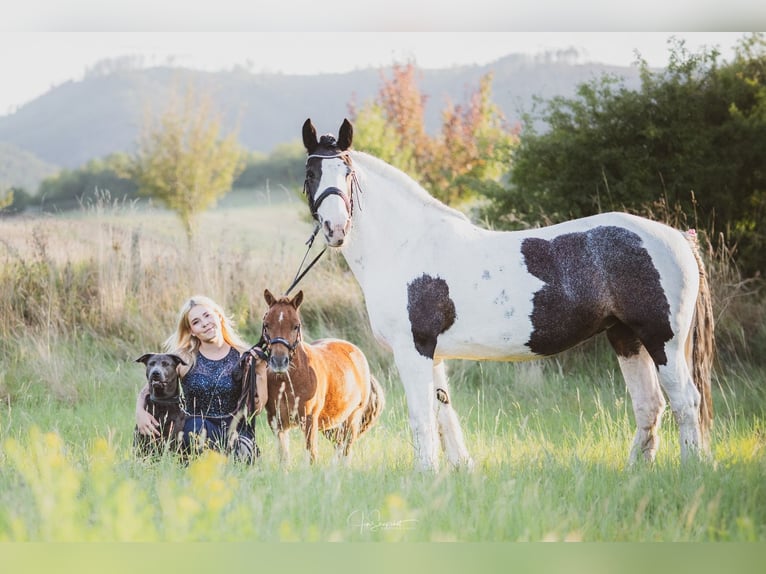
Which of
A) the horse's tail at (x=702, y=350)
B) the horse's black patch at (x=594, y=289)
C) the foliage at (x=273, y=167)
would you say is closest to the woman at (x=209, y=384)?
the horse's black patch at (x=594, y=289)

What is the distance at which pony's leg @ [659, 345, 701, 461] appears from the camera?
3574 millimetres

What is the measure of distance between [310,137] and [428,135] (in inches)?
485

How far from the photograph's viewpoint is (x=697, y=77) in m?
6.45

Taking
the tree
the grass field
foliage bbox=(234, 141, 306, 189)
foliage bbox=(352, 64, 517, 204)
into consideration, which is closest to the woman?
the grass field

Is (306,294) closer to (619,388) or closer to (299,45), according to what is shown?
(619,388)

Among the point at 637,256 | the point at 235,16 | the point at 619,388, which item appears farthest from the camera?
the point at 619,388

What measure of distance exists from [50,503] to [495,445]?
2.30 metres

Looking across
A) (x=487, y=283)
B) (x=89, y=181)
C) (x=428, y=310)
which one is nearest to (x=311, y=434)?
(x=428, y=310)

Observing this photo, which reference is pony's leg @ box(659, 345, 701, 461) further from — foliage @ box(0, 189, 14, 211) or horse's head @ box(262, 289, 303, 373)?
foliage @ box(0, 189, 14, 211)

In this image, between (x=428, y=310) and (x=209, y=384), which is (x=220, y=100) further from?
(x=428, y=310)

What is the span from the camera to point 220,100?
49.0 feet

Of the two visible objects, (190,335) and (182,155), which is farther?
(182,155)

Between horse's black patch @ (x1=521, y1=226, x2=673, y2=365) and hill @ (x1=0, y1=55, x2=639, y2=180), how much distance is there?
223 inches

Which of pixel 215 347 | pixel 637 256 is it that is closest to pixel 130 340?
pixel 215 347
